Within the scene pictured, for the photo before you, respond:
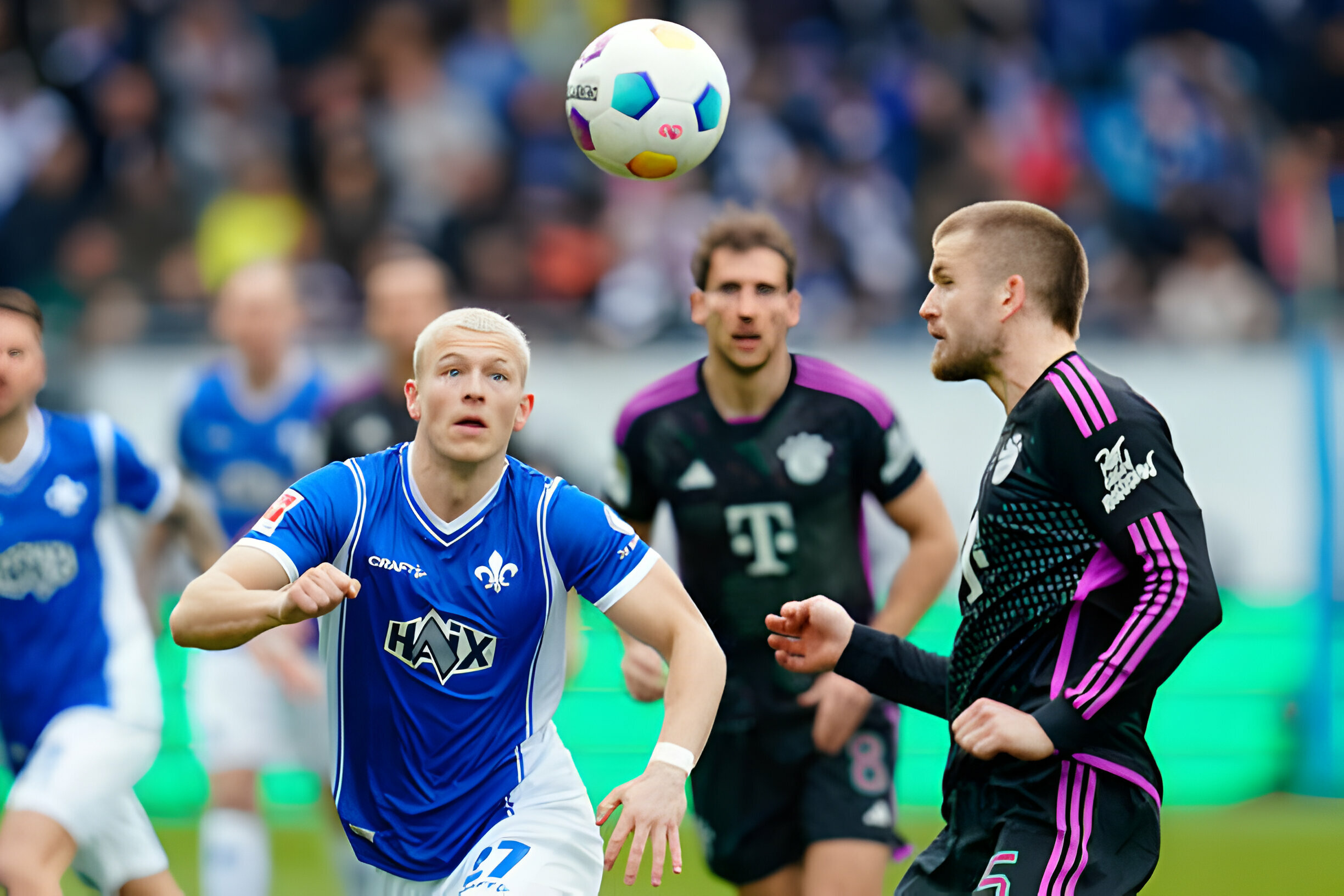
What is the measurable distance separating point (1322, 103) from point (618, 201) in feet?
19.4

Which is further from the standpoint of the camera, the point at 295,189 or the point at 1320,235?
the point at 295,189

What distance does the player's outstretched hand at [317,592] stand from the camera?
12.9 ft

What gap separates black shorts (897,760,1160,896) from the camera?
13.5ft

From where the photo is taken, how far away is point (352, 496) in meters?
4.77

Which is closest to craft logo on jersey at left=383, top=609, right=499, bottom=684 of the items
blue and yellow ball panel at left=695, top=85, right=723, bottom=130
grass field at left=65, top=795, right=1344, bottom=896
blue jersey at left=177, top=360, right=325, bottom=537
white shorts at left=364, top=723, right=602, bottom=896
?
white shorts at left=364, top=723, right=602, bottom=896

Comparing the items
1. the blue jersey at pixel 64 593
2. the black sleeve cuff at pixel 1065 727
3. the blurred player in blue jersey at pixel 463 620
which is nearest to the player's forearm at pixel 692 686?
the blurred player in blue jersey at pixel 463 620

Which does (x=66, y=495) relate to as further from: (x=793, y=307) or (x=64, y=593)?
(x=793, y=307)

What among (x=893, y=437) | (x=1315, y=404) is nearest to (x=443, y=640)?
(x=893, y=437)

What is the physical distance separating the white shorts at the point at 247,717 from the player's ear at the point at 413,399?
3425 mm

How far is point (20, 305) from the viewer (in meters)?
6.17

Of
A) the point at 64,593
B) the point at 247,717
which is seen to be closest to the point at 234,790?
the point at 247,717

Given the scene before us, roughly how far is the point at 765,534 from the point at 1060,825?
2338 mm

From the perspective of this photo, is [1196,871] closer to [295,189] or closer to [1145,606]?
[1145,606]

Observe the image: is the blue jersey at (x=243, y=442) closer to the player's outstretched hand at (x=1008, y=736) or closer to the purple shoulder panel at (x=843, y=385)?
the purple shoulder panel at (x=843, y=385)
